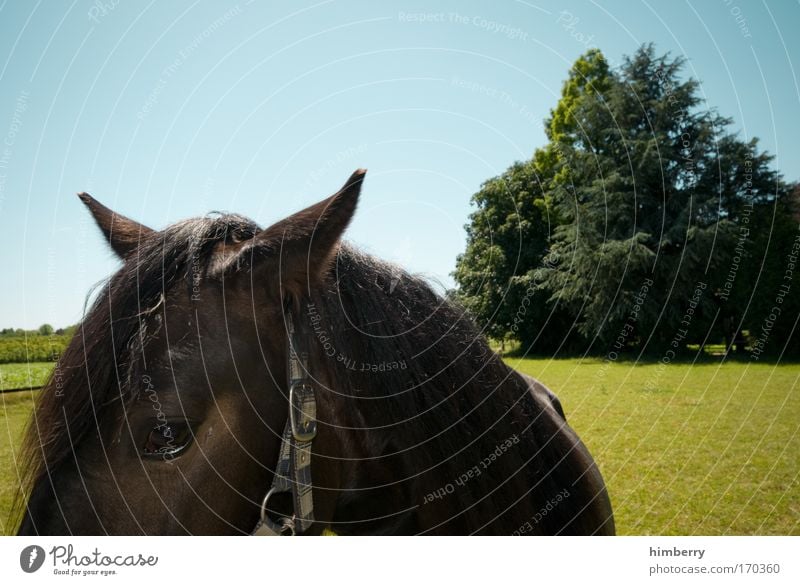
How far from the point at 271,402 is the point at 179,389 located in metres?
0.30

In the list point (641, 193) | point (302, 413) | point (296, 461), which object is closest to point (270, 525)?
point (296, 461)

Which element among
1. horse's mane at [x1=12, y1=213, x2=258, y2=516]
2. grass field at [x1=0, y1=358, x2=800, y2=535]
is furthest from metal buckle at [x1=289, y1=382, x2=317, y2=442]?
grass field at [x1=0, y1=358, x2=800, y2=535]

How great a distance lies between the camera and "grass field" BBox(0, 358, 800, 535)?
5.68 m

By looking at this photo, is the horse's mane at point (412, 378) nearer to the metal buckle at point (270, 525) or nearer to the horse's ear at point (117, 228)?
the metal buckle at point (270, 525)

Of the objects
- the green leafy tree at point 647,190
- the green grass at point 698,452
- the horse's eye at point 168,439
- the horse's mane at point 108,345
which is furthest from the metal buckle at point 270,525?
the green leafy tree at point 647,190

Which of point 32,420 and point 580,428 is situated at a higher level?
point 32,420

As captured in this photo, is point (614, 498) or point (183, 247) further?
point (614, 498)

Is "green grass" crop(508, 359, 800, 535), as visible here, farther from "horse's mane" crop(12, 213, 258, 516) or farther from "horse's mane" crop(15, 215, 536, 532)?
"horse's mane" crop(12, 213, 258, 516)

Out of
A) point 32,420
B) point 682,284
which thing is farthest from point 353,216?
point 682,284

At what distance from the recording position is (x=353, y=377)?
5.69 feet
